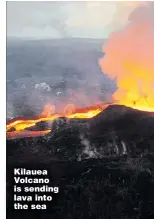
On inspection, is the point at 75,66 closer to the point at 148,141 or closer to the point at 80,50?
the point at 80,50

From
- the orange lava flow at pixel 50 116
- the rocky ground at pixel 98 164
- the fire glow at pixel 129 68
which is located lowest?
the rocky ground at pixel 98 164

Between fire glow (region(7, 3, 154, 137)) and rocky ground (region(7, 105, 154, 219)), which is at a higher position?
fire glow (region(7, 3, 154, 137))

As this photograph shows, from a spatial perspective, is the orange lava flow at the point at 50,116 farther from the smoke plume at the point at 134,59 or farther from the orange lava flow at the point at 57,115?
the smoke plume at the point at 134,59

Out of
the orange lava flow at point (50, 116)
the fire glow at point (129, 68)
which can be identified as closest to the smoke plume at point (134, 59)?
the fire glow at point (129, 68)

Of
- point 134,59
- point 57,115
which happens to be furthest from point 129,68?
point 57,115

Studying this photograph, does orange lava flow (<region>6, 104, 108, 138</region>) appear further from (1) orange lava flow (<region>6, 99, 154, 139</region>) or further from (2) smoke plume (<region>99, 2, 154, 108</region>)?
(2) smoke plume (<region>99, 2, 154, 108</region>)

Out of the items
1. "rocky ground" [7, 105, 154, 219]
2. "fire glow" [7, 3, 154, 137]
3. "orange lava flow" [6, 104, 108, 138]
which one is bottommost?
"rocky ground" [7, 105, 154, 219]

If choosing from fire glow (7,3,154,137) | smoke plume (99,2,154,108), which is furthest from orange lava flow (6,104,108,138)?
smoke plume (99,2,154,108)

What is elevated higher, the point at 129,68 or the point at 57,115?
the point at 129,68

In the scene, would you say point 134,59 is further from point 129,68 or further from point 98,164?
point 98,164

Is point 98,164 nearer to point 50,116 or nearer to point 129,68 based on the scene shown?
point 50,116

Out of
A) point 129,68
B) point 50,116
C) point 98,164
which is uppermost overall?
point 129,68
